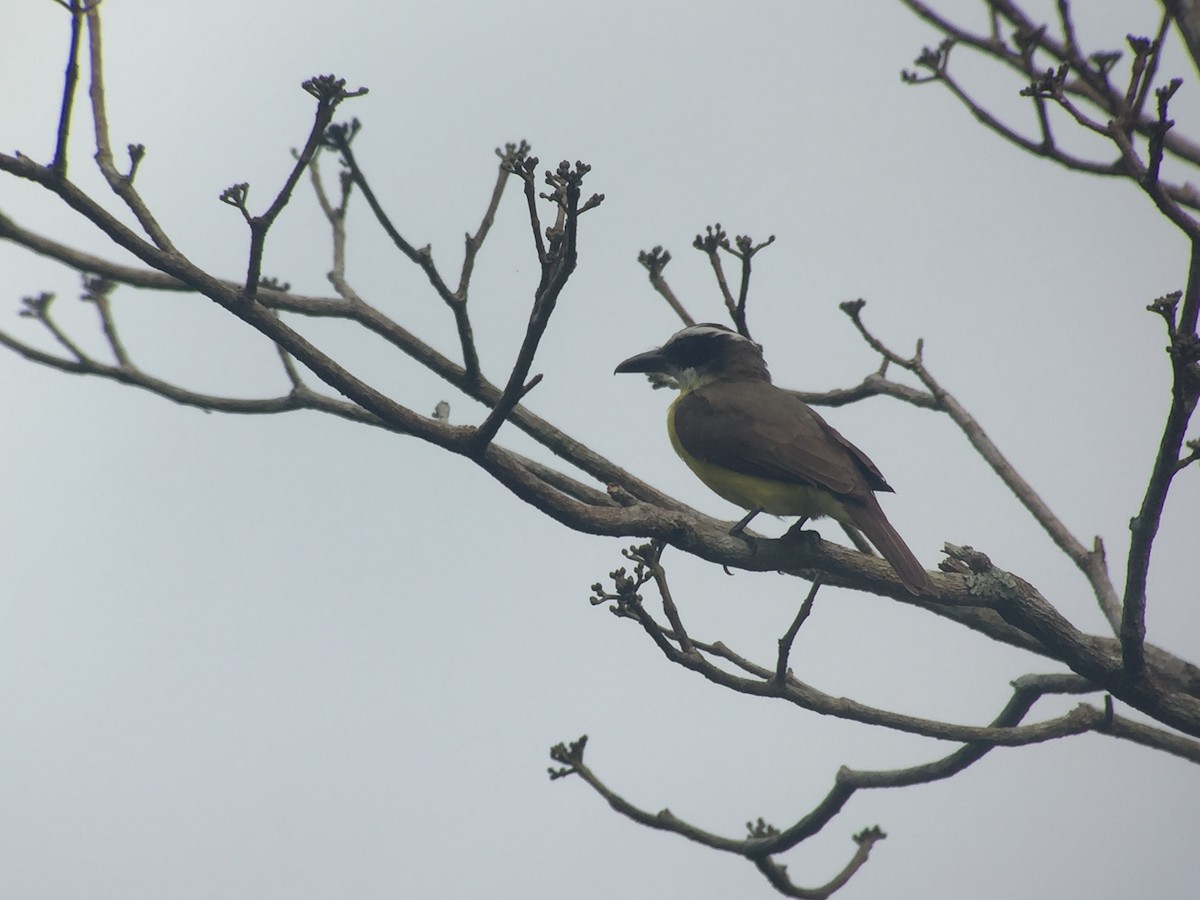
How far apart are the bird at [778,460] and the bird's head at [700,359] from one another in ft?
0.67

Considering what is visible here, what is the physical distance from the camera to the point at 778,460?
681cm

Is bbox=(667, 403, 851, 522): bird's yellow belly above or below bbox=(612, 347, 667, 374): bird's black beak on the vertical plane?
below

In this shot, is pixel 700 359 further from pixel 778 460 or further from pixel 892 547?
pixel 892 547

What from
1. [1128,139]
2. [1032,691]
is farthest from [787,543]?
[1128,139]

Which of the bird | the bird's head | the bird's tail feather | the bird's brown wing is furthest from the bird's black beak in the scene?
the bird's tail feather

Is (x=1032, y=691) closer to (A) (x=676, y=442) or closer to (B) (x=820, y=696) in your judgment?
(B) (x=820, y=696)

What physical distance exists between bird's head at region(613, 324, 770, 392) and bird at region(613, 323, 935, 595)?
0.20 m

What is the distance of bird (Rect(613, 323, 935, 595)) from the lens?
657cm

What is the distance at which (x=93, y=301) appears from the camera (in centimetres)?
745

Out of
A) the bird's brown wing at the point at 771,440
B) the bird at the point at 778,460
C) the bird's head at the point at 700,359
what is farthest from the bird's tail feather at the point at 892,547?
the bird's head at the point at 700,359

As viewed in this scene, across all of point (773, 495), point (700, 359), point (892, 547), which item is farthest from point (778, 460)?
point (700, 359)

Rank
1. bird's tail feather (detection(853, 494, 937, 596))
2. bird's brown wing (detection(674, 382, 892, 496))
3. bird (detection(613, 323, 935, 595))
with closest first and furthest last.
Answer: bird's tail feather (detection(853, 494, 937, 596)), bird (detection(613, 323, 935, 595)), bird's brown wing (detection(674, 382, 892, 496))

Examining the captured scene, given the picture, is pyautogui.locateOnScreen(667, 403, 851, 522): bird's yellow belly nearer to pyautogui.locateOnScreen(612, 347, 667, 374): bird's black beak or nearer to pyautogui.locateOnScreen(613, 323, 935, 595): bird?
pyautogui.locateOnScreen(613, 323, 935, 595): bird

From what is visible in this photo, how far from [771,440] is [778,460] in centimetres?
21
